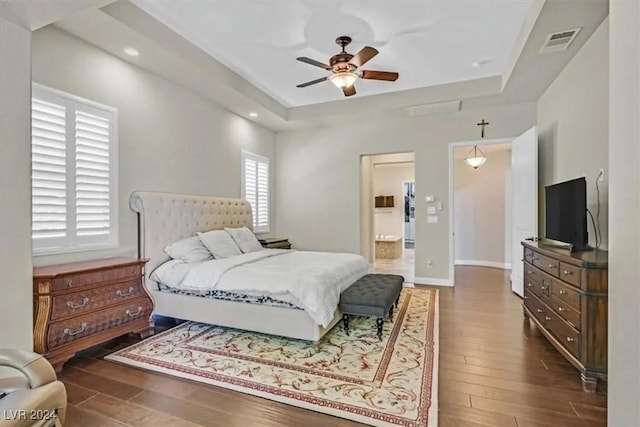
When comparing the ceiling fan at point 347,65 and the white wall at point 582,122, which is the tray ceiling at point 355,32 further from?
the white wall at point 582,122

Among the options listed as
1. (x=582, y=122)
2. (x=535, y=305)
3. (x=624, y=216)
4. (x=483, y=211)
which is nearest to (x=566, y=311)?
(x=535, y=305)

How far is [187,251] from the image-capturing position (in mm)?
4090

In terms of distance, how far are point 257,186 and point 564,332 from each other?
17.1 feet

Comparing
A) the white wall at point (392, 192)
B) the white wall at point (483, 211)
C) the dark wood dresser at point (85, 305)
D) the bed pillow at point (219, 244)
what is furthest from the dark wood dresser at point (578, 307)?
the white wall at point (392, 192)

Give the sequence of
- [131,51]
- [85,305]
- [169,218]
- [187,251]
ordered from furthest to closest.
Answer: [169,218]
[187,251]
[131,51]
[85,305]

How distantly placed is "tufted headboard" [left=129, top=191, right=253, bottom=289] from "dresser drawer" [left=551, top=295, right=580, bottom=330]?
163 inches

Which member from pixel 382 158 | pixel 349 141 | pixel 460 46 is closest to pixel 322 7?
pixel 460 46

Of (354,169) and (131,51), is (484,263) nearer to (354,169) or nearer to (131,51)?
(354,169)

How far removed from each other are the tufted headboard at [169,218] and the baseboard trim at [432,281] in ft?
11.3

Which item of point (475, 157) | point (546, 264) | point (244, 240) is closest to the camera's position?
point (546, 264)

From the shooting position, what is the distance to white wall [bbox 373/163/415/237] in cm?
1067

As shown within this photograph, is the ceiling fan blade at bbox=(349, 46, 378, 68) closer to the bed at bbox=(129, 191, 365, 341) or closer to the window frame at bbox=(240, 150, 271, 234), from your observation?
the bed at bbox=(129, 191, 365, 341)

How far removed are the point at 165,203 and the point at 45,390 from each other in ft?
9.82

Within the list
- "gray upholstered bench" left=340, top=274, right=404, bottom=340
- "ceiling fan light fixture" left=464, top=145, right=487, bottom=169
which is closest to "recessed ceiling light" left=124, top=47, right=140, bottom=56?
"gray upholstered bench" left=340, top=274, right=404, bottom=340
